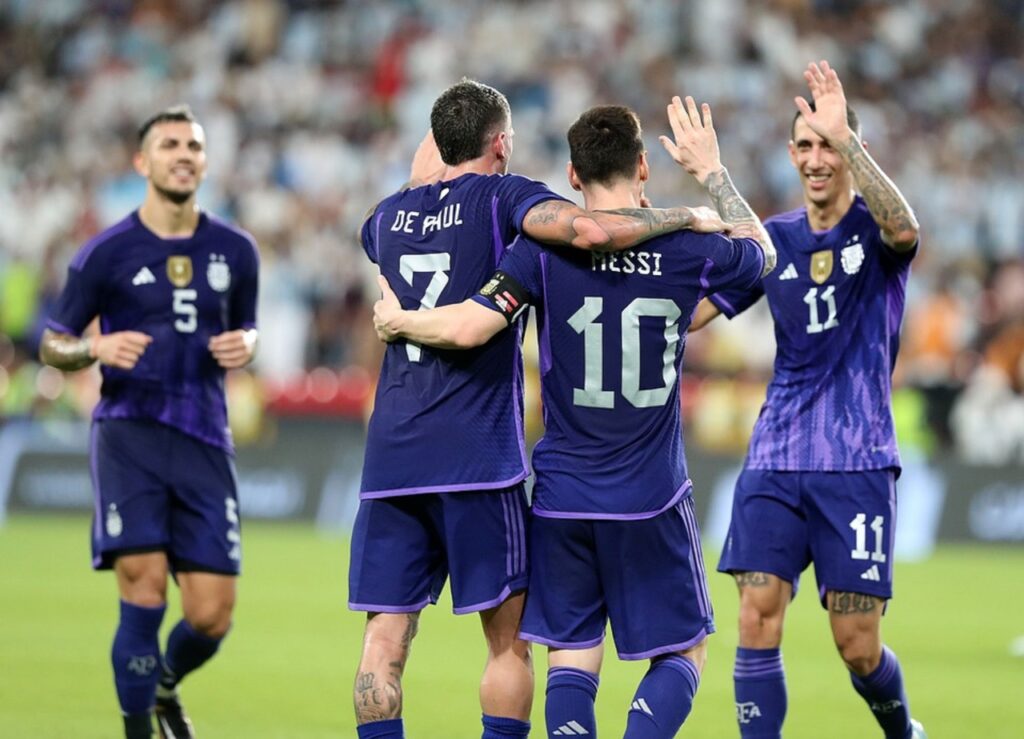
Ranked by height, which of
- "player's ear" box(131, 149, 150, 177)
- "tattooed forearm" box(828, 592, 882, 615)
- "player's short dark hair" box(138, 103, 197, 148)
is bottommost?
"tattooed forearm" box(828, 592, 882, 615)

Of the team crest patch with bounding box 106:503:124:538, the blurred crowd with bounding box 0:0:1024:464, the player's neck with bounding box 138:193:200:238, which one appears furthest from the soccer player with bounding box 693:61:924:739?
the blurred crowd with bounding box 0:0:1024:464

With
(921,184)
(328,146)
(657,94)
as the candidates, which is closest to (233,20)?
(328,146)

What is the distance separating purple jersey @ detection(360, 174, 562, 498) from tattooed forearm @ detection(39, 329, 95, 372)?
208 cm

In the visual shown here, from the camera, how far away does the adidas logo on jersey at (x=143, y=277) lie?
843 centimetres

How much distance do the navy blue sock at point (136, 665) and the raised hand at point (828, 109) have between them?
3654mm

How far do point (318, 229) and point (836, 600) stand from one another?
1590 centimetres

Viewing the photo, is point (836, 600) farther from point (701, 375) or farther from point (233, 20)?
point (233, 20)

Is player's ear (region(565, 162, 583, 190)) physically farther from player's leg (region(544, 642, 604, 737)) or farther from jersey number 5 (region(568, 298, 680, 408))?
player's leg (region(544, 642, 604, 737))

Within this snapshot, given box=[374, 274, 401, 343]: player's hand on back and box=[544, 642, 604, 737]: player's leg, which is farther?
box=[374, 274, 401, 343]: player's hand on back

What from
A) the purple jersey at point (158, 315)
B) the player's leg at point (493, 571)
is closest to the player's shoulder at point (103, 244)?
the purple jersey at point (158, 315)

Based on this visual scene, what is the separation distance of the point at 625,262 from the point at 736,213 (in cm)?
61

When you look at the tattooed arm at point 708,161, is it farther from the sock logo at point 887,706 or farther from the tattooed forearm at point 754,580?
the sock logo at point 887,706

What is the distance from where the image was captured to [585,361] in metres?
6.48

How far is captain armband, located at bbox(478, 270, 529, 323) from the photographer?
6.41 metres
